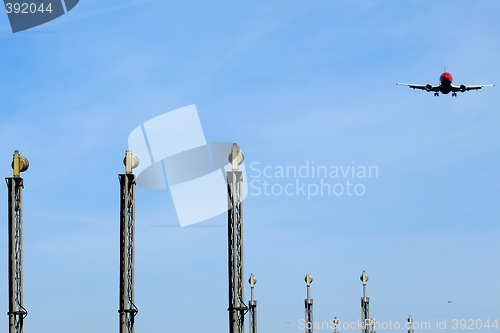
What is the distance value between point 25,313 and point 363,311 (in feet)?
102

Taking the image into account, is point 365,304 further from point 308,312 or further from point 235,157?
point 235,157

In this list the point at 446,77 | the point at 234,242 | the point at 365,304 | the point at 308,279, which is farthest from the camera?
the point at 446,77

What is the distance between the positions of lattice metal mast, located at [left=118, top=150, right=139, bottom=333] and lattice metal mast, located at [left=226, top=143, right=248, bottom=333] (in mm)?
5063

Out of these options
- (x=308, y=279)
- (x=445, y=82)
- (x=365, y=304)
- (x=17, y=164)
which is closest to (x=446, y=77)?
(x=445, y=82)

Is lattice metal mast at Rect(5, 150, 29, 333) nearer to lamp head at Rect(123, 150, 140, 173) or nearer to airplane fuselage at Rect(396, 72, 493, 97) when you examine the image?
lamp head at Rect(123, 150, 140, 173)

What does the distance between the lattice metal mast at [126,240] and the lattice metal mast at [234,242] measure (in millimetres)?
5063

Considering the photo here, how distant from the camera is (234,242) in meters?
35.2

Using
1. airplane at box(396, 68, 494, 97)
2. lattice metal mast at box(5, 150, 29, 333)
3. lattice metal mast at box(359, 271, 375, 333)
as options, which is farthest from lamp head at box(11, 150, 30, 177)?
airplane at box(396, 68, 494, 97)

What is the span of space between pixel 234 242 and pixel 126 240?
19.1 ft

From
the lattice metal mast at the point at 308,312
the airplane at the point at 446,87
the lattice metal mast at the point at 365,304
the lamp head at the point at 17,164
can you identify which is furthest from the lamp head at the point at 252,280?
the airplane at the point at 446,87

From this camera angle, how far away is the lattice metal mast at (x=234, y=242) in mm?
34594

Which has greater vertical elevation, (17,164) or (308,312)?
(17,164)

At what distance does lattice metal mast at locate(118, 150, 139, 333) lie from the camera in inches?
1405

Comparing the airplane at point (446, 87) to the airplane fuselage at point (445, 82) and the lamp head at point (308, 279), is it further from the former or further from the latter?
the lamp head at point (308, 279)
